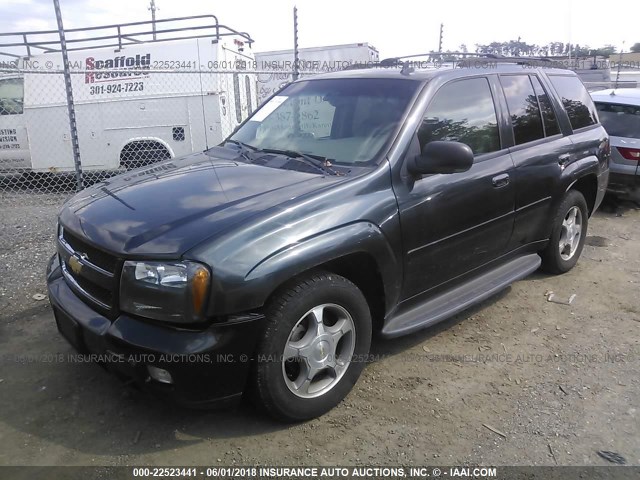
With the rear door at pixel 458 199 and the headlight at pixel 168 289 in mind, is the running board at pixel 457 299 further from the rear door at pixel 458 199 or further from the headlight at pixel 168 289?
the headlight at pixel 168 289

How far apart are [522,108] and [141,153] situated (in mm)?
6933

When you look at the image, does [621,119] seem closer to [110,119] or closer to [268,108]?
[268,108]

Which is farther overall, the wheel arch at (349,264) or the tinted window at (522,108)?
the tinted window at (522,108)

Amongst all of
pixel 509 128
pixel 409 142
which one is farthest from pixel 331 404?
pixel 509 128

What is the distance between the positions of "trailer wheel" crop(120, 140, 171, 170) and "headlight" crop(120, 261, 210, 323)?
7186mm

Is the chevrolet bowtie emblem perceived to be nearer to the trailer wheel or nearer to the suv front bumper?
the suv front bumper

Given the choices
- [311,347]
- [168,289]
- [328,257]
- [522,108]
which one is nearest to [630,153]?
[522,108]

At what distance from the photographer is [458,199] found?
11.4ft

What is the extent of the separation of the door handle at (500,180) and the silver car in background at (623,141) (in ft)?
14.5

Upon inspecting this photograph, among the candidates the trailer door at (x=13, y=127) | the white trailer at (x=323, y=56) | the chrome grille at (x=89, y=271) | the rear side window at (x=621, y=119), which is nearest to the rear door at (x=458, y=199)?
the chrome grille at (x=89, y=271)

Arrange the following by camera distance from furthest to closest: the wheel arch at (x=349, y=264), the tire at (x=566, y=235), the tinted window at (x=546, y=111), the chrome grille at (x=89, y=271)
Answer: the tire at (x=566, y=235), the tinted window at (x=546, y=111), the chrome grille at (x=89, y=271), the wheel arch at (x=349, y=264)

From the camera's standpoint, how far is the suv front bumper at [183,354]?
2.43 meters

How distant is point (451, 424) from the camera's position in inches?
116

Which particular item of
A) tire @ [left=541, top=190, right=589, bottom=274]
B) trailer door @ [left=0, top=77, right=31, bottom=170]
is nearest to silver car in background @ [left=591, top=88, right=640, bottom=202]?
tire @ [left=541, top=190, right=589, bottom=274]
